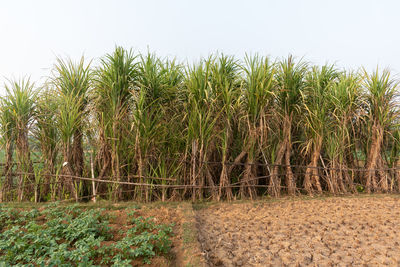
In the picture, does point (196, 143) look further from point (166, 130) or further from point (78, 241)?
point (78, 241)

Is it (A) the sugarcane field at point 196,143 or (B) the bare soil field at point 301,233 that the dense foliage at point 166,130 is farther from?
(B) the bare soil field at point 301,233

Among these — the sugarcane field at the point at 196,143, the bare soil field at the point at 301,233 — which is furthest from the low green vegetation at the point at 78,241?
the bare soil field at the point at 301,233

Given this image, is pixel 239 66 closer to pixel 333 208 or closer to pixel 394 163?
pixel 333 208

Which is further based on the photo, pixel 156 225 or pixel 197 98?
pixel 197 98

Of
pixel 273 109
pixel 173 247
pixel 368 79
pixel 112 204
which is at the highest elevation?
pixel 368 79

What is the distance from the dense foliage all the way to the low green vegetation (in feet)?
3.04

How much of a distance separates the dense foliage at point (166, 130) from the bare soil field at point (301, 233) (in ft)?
2.09

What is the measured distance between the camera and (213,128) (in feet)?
13.8

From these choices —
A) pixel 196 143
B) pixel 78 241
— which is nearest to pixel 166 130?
pixel 196 143

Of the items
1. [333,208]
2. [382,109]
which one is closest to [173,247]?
[333,208]

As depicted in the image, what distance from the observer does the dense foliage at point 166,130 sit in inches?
161

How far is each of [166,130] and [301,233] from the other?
7.13 ft

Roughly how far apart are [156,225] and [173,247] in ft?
1.20

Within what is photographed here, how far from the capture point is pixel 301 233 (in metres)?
2.96
